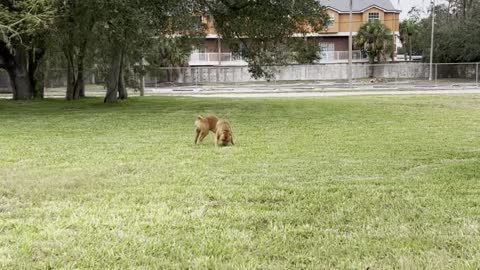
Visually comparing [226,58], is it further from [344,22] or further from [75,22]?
[75,22]

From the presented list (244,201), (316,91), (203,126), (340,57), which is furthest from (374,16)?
(244,201)

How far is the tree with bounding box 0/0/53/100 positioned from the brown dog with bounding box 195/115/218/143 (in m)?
7.58

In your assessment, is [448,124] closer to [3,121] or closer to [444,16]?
[3,121]

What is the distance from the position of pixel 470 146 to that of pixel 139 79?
23.5 metres

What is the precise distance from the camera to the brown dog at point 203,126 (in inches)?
378

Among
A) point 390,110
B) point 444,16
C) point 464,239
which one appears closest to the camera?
point 464,239

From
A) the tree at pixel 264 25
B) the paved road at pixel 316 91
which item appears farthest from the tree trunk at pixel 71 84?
the tree at pixel 264 25

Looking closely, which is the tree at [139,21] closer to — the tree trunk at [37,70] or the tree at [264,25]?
the tree at [264,25]

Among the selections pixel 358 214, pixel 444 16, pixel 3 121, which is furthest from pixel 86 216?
pixel 444 16

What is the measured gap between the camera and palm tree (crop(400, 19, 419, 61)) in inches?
2227

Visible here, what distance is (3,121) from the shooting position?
15.1 metres

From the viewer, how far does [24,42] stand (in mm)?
20453

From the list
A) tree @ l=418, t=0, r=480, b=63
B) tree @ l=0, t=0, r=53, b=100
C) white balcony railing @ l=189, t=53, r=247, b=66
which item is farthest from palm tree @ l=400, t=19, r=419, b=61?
tree @ l=0, t=0, r=53, b=100

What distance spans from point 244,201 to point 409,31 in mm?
55651
